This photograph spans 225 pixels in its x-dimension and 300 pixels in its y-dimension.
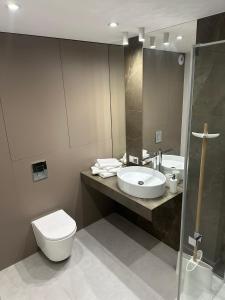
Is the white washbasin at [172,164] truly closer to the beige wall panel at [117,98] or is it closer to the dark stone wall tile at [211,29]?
the beige wall panel at [117,98]

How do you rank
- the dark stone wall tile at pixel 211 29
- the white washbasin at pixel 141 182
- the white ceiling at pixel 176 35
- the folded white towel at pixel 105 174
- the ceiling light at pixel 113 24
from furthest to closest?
the folded white towel at pixel 105 174
the white washbasin at pixel 141 182
the white ceiling at pixel 176 35
the ceiling light at pixel 113 24
the dark stone wall tile at pixel 211 29

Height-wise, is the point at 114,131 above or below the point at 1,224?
above

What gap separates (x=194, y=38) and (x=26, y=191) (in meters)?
2.25

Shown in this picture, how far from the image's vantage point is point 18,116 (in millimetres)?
2156

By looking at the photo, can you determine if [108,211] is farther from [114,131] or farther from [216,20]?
[216,20]

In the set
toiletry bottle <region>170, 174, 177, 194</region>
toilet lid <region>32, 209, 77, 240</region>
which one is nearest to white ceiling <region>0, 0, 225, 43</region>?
toiletry bottle <region>170, 174, 177, 194</region>

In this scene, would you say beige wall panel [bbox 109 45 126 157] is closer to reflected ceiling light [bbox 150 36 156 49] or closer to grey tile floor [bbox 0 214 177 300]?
reflected ceiling light [bbox 150 36 156 49]

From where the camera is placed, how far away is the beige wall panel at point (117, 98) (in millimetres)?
2684

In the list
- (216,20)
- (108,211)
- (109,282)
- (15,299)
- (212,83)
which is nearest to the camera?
(216,20)

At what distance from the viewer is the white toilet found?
7.23ft

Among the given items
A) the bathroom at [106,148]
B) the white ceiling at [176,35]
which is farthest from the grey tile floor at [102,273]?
the white ceiling at [176,35]

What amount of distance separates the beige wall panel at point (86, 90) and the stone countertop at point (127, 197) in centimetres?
48

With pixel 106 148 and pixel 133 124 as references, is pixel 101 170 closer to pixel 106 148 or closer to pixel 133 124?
pixel 106 148

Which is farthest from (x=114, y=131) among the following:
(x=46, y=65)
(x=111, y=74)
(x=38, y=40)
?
(x=38, y=40)
